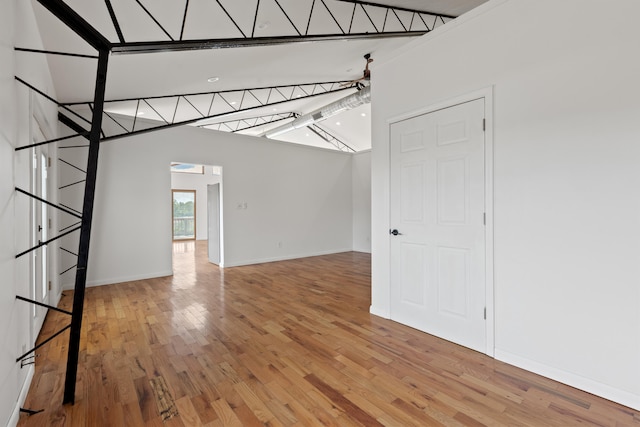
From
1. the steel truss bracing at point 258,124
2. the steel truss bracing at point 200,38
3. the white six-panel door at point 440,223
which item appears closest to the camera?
the steel truss bracing at point 200,38

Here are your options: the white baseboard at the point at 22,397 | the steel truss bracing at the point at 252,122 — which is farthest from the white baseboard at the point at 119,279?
the steel truss bracing at the point at 252,122

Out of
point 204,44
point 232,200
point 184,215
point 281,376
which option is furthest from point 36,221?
point 184,215

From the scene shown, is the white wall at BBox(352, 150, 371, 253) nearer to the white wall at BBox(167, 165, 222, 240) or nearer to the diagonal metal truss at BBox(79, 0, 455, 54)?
the diagonal metal truss at BBox(79, 0, 455, 54)

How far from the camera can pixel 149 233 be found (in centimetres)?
557

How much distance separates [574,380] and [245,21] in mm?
4314

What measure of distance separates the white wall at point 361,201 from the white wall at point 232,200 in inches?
7.4

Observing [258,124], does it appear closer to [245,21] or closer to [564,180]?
[245,21]

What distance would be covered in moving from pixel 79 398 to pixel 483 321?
316 centimetres

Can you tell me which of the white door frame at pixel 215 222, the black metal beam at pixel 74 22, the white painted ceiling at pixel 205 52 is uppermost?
the white painted ceiling at pixel 205 52

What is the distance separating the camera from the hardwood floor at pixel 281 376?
6.02 feet

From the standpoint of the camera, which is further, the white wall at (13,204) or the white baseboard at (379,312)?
the white baseboard at (379,312)

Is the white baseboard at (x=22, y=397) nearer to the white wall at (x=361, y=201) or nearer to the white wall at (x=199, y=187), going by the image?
the white wall at (x=361, y=201)

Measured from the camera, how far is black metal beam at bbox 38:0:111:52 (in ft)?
4.95

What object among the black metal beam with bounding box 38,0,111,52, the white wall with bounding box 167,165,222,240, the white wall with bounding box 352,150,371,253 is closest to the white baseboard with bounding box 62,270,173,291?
the black metal beam with bounding box 38,0,111,52
